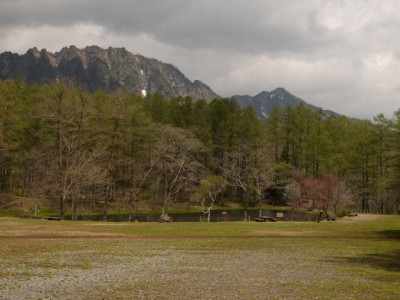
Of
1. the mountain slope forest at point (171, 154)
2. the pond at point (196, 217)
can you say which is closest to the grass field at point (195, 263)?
the mountain slope forest at point (171, 154)

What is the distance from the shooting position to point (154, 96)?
108812 mm

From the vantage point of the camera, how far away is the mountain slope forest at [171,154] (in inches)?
2776

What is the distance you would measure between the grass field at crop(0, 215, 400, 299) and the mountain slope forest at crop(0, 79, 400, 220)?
2529 cm

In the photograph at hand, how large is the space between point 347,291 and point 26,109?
80.9 m

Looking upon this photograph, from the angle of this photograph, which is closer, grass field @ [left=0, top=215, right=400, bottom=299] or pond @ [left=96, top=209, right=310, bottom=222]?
grass field @ [left=0, top=215, right=400, bottom=299]

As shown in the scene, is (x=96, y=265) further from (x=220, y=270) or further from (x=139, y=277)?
(x=220, y=270)

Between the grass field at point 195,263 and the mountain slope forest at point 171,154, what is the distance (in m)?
25.3

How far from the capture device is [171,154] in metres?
75.2

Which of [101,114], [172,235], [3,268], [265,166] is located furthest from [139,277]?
[265,166]

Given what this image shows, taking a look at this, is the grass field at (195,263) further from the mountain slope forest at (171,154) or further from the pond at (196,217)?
the pond at (196,217)

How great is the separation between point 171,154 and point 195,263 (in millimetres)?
51001

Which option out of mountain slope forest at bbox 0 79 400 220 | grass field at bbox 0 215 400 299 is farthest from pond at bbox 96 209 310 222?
grass field at bbox 0 215 400 299

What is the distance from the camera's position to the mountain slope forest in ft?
231

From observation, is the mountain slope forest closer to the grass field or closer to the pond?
the pond
